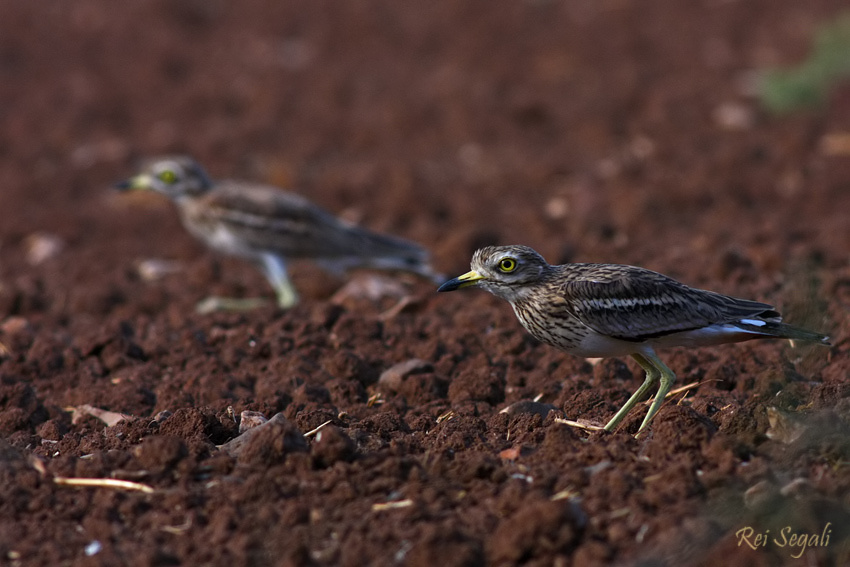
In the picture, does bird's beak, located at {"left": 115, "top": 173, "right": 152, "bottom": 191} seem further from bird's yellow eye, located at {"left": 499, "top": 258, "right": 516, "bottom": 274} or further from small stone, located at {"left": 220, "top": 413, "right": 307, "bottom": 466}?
small stone, located at {"left": 220, "top": 413, "right": 307, "bottom": 466}

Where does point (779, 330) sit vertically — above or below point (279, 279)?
below

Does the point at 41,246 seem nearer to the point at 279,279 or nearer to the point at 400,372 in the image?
the point at 279,279

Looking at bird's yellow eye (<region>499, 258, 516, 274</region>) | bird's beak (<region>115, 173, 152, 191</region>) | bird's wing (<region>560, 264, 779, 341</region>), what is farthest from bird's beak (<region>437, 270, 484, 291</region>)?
bird's beak (<region>115, 173, 152, 191</region>)

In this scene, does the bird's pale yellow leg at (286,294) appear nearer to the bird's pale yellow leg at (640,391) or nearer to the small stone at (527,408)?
the small stone at (527,408)

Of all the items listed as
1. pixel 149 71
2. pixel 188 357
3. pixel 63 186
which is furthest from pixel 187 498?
pixel 149 71

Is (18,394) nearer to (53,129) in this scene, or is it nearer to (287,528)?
(287,528)

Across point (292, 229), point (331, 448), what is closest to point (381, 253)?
point (292, 229)
